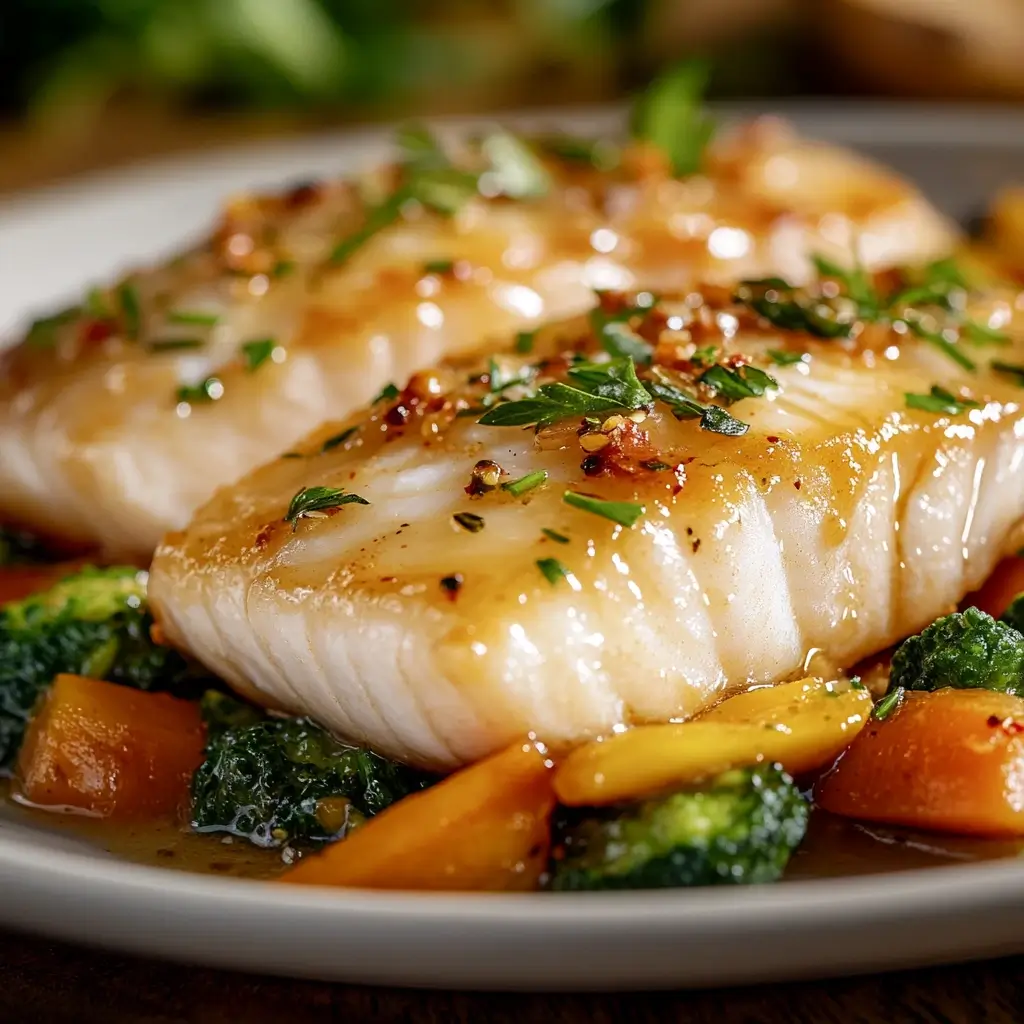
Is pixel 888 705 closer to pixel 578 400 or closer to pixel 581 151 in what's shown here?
pixel 578 400

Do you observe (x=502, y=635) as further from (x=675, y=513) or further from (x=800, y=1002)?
(x=800, y=1002)

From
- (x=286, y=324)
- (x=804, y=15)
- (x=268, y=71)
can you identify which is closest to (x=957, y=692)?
(x=286, y=324)

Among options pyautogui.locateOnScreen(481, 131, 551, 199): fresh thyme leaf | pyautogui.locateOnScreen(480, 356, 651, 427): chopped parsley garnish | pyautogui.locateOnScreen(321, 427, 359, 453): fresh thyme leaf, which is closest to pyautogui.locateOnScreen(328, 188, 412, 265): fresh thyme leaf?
pyautogui.locateOnScreen(481, 131, 551, 199): fresh thyme leaf

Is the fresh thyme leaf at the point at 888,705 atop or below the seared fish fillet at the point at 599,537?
below

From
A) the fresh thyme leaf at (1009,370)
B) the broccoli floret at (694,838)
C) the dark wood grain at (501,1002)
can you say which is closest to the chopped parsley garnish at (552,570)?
the broccoli floret at (694,838)

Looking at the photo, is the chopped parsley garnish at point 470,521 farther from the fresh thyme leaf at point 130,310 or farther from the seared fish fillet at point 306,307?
the fresh thyme leaf at point 130,310

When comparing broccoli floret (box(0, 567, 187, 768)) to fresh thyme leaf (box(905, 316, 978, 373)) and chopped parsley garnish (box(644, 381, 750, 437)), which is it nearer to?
chopped parsley garnish (box(644, 381, 750, 437))

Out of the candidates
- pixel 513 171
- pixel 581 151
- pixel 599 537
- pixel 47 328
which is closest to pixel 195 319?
pixel 47 328

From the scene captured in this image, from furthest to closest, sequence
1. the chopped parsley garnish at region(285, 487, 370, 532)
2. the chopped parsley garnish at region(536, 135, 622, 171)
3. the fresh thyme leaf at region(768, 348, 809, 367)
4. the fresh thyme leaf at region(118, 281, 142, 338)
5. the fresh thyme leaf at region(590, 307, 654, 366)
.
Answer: the chopped parsley garnish at region(536, 135, 622, 171) < the fresh thyme leaf at region(118, 281, 142, 338) < the fresh thyme leaf at region(590, 307, 654, 366) < the fresh thyme leaf at region(768, 348, 809, 367) < the chopped parsley garnish at region(285, 487, 370, 532)
